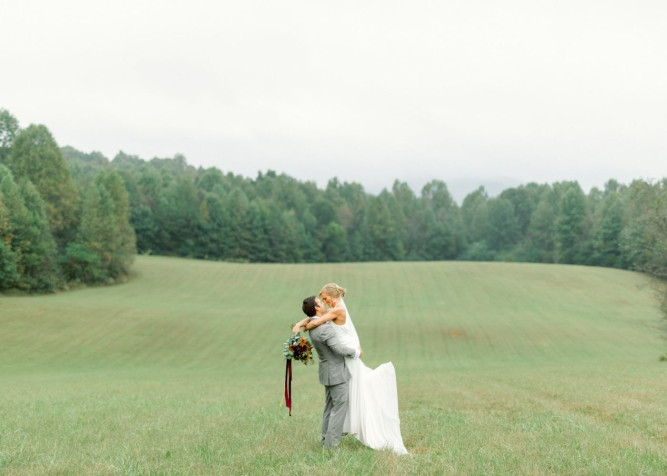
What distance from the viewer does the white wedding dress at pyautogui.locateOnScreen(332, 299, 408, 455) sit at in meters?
9.80

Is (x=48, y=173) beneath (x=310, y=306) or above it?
above

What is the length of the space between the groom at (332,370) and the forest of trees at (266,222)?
106ft

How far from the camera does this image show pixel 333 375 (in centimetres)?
995

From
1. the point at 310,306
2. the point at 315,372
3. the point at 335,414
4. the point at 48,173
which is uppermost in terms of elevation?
the point at 48,173

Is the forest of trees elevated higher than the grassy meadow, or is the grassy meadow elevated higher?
the forest of trees

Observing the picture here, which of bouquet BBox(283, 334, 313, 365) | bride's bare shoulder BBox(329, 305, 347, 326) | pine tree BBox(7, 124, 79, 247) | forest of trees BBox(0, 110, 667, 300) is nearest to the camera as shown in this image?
bride's bare shoulder BBox(329, 305, 347, 326)

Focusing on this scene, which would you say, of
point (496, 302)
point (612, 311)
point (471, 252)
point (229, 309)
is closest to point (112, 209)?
Result: point (229, 309)

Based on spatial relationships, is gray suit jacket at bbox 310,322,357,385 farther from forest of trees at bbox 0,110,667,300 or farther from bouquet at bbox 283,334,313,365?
forest of trees at bbox 0,110,667,300

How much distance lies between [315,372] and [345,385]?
89.4 feet

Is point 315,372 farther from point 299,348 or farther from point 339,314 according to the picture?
point 339,314

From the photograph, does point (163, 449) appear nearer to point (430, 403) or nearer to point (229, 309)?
point (430, 403)

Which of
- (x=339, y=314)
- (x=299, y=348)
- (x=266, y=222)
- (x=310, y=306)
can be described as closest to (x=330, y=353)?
(x=299, y=348)

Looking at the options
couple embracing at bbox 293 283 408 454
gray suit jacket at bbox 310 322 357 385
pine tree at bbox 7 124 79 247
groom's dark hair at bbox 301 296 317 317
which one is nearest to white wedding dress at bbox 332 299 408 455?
couple embracing at bbox 293 283 408 454

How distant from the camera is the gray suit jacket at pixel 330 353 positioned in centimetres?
981
